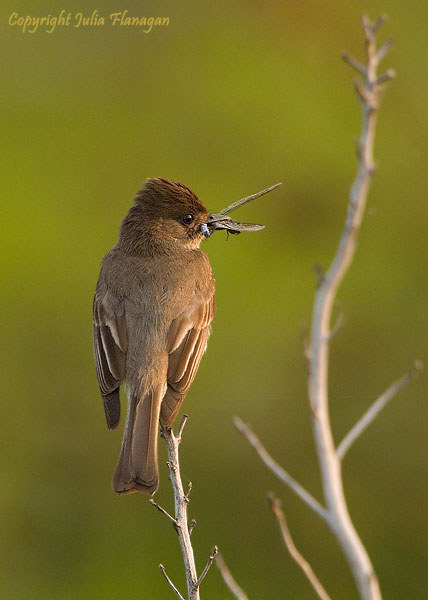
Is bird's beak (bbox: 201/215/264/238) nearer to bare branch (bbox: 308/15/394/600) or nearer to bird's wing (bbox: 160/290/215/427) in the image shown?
bird's wing (bbox: 160/290/215/427)

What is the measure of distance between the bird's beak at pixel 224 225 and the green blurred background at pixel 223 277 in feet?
12.6

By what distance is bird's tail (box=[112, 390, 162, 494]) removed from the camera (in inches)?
169

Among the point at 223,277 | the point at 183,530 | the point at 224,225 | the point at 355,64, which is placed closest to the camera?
the point at 183,530

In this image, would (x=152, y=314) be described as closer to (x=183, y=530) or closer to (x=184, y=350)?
(x=184, y=350)

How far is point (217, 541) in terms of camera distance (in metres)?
8.98

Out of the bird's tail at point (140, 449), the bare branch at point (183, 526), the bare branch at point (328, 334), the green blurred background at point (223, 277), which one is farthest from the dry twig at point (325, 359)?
the green blurred background at point (223, 277)

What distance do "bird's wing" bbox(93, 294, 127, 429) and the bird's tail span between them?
0.27 feet

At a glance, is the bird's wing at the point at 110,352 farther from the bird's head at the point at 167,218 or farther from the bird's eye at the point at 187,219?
the bird's eye at the point at 187,219

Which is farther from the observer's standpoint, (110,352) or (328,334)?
(110,352)

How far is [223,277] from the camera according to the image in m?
12.7

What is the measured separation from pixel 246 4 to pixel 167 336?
14009 mm

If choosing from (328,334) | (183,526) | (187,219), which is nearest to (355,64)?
(328,334)

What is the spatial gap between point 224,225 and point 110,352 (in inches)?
30.3

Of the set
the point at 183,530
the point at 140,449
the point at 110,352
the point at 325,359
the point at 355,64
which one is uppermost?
the point at 355,64
